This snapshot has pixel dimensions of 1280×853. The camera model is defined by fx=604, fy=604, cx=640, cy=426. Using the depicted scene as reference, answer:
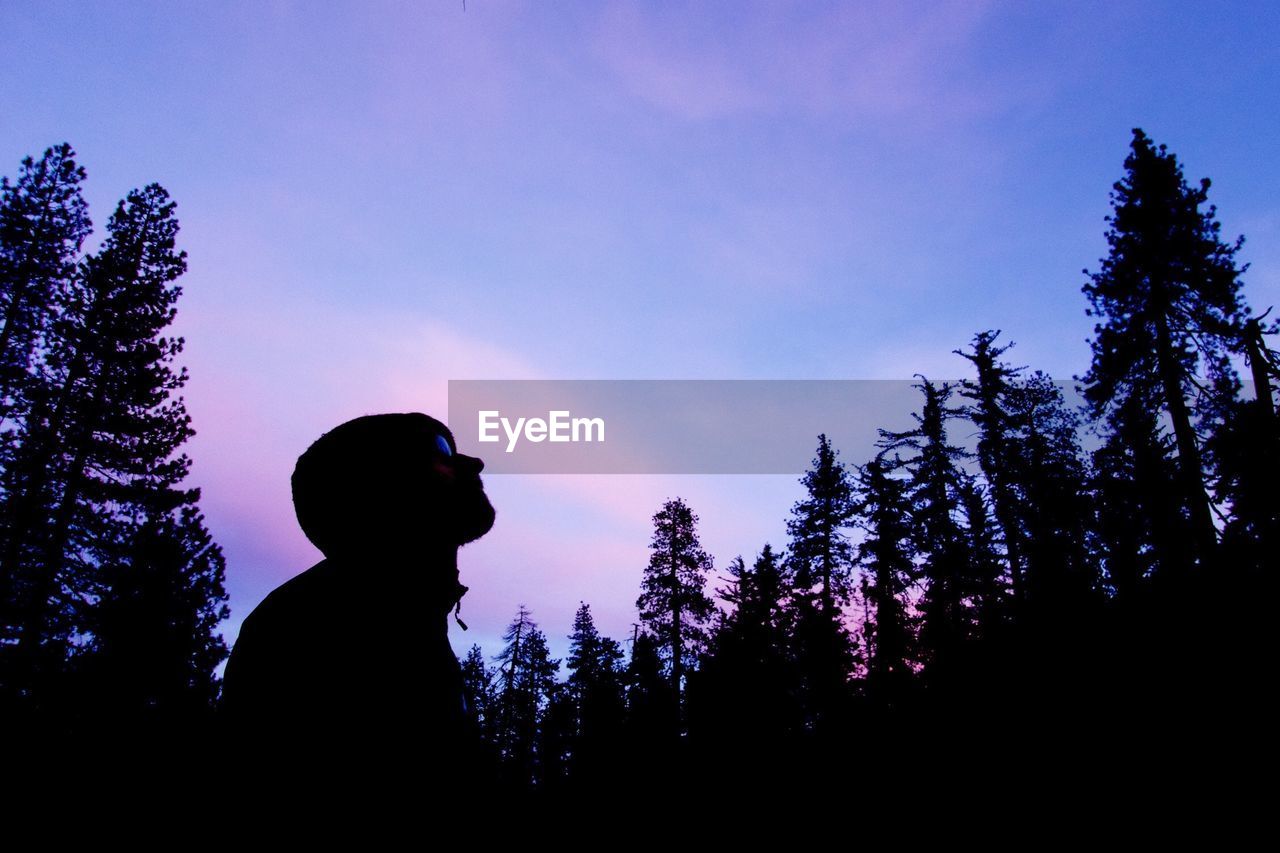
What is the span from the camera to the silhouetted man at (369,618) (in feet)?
5.41

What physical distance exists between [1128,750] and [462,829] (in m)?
7.61

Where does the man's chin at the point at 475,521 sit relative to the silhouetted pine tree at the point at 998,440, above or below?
below

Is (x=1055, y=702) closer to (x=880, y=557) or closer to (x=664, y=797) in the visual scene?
(x=664, y=797)

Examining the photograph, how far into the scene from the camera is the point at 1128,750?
6.34 meters

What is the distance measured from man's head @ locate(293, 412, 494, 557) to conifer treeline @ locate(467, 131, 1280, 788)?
0.63m

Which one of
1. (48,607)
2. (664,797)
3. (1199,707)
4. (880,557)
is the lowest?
(664,797)

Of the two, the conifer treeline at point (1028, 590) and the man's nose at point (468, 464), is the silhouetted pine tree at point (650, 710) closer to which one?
→ the conifer treeline at point (1028, 590)

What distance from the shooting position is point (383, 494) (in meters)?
2.15

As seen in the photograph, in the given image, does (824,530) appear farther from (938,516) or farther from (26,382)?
(26,382)

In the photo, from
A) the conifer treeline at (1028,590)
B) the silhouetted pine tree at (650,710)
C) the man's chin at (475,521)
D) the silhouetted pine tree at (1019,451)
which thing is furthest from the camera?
the silhouetted pine tree at (1019,451)

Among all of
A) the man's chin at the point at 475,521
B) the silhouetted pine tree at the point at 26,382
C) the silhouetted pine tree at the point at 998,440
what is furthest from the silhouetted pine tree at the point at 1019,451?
the silhouetted pine tree at the point at 26,382

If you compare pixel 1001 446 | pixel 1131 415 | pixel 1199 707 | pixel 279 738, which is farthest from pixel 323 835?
pixel 1001 446

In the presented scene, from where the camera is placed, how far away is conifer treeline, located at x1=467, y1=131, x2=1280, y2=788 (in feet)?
24.6

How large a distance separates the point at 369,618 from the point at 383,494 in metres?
0.45
